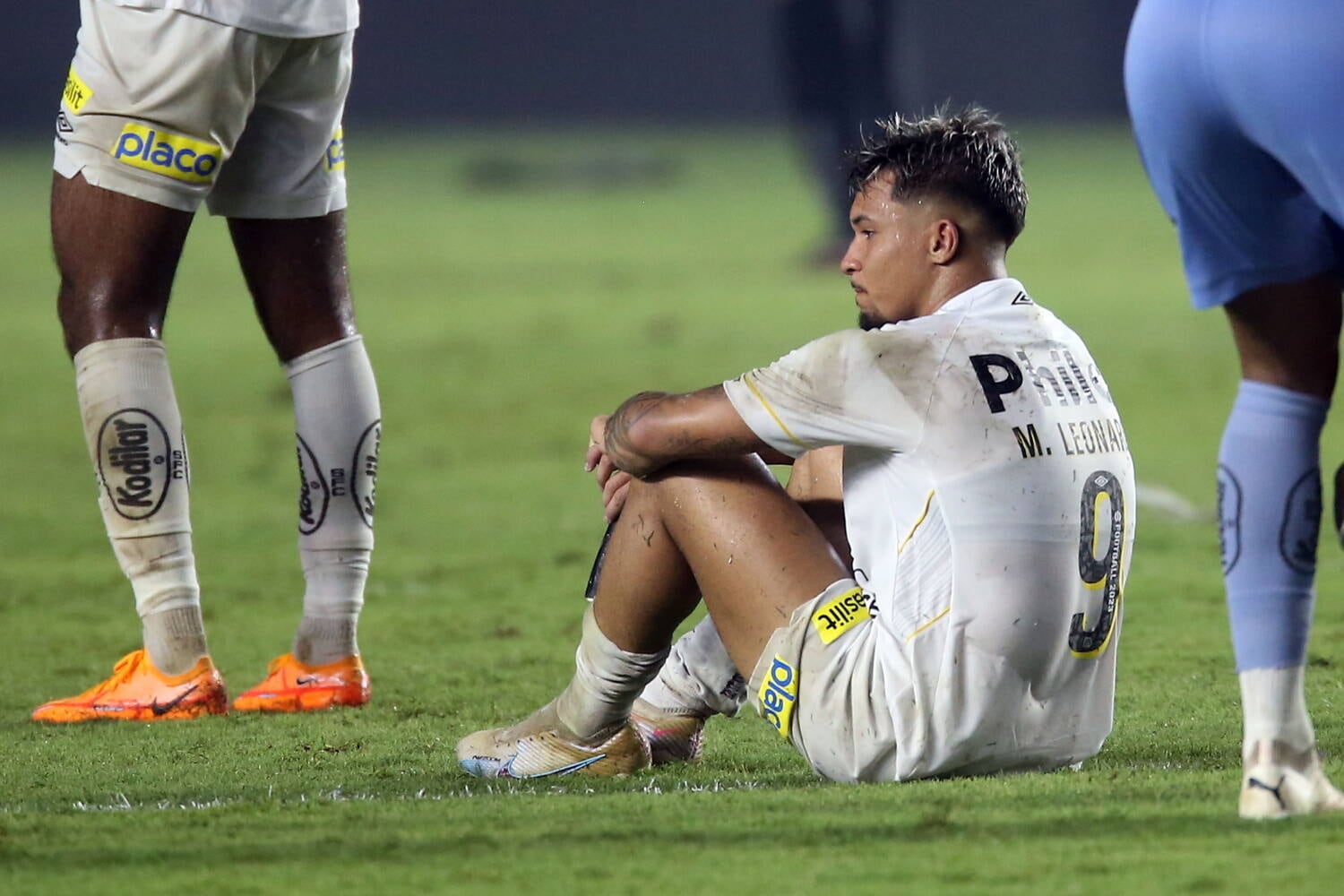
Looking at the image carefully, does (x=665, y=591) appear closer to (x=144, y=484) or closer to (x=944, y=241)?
(x=944, y=241)

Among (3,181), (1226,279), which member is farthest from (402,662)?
(3,181)

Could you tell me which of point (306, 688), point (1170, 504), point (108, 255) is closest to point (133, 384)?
point (108, 255)

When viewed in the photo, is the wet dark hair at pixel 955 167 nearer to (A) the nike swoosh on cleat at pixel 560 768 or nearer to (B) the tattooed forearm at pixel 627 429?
(B) the tattooed forearm at pixel 627 429

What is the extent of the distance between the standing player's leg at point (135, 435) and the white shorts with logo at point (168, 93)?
43 mm

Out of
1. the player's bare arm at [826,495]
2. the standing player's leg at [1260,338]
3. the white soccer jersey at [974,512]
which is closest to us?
the standing player's leg at [1260,338]

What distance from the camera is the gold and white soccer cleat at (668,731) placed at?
2836mm

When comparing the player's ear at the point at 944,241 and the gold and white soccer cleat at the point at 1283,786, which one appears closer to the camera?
the gold and white soccer cleat at the point at 1283,786

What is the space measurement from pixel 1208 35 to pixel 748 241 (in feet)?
39.2

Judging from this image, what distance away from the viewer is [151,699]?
128 inches

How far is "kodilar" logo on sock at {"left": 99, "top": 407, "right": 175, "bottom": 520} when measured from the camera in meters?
3.27

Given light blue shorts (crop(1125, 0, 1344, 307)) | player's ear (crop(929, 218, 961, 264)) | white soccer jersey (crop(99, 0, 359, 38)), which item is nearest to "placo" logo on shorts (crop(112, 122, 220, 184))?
white soccer jersey (crop(99, 0, 359, 38))

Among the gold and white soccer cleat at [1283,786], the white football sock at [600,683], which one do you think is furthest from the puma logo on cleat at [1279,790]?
the white football sock at [600,683]

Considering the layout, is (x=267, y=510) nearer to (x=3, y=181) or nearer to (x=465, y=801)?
(x=465, y=801)

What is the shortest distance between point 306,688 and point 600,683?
2.74 ft
